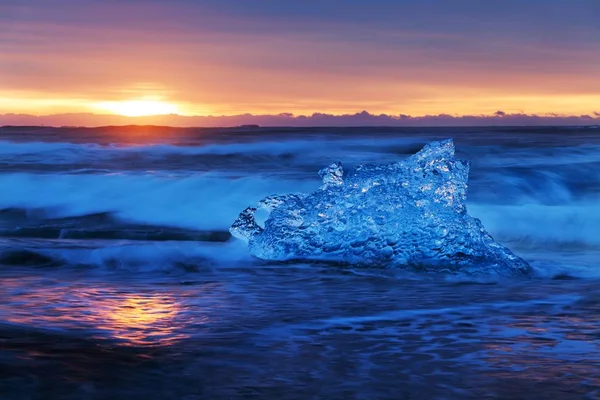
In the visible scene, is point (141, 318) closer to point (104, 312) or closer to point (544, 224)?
point (104, 312)

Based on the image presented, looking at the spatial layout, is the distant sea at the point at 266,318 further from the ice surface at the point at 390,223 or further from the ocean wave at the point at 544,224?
the ice surface at the point at 390,223

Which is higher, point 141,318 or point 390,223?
point 390,223

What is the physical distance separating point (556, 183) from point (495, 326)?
9734mm

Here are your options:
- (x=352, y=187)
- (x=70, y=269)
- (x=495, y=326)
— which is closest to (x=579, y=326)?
(x=495, y=326)

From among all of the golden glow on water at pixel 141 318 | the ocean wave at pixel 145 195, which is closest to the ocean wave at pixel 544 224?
the ocean wave at pixel 145 195

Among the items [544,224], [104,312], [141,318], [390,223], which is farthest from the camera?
[544,224]

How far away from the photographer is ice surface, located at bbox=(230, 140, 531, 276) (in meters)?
6.90

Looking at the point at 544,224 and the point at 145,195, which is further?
the point at 145,195

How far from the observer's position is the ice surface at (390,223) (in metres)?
6.90

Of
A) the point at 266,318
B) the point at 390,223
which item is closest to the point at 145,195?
the point at 390,223

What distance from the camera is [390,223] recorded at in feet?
23.5

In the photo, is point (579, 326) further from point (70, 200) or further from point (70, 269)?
point (70, 200)

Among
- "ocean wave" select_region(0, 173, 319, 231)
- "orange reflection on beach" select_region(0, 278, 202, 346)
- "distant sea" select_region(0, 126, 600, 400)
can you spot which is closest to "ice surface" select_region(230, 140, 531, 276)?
"distant sea" select_region(0, 126, 600, 400)

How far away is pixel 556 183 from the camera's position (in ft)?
46.1
